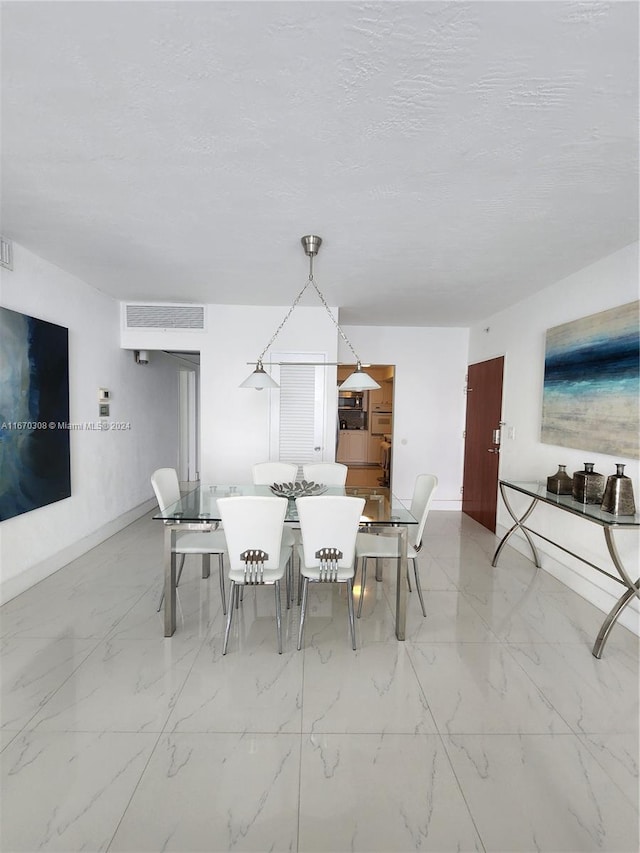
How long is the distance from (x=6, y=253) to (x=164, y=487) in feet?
6.52

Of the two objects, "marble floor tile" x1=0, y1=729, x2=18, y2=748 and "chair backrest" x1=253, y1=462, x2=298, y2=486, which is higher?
"chair backrest" x1=253, y1=462, x2=298, y2=486

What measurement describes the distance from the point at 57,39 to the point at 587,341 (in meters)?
3.53

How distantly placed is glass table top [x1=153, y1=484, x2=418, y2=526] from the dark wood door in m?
2.12

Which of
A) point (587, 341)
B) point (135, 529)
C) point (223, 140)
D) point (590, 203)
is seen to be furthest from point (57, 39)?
point (135, 529)

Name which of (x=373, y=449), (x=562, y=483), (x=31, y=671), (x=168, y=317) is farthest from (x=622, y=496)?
(x=373, y=449)

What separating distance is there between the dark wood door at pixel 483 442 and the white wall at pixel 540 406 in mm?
184

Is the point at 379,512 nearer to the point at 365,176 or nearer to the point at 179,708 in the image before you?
the point at 179,708

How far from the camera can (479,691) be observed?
2076 millimetres

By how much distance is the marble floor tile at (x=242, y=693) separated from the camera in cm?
184

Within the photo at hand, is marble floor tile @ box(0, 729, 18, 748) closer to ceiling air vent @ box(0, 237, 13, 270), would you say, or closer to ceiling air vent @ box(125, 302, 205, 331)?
ceiling air vent @ box(0, 237, 13, 270)

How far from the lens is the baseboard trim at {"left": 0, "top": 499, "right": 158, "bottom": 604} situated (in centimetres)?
292

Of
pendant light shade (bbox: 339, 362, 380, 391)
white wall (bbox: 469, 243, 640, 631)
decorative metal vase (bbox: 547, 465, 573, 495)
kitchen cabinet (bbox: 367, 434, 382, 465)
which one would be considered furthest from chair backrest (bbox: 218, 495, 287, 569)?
kitchen cabinet (bbox: 367, 434, 382, 465)

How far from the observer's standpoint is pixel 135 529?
464cm

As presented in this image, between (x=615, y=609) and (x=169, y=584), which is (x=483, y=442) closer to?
(x=615, y=609)
